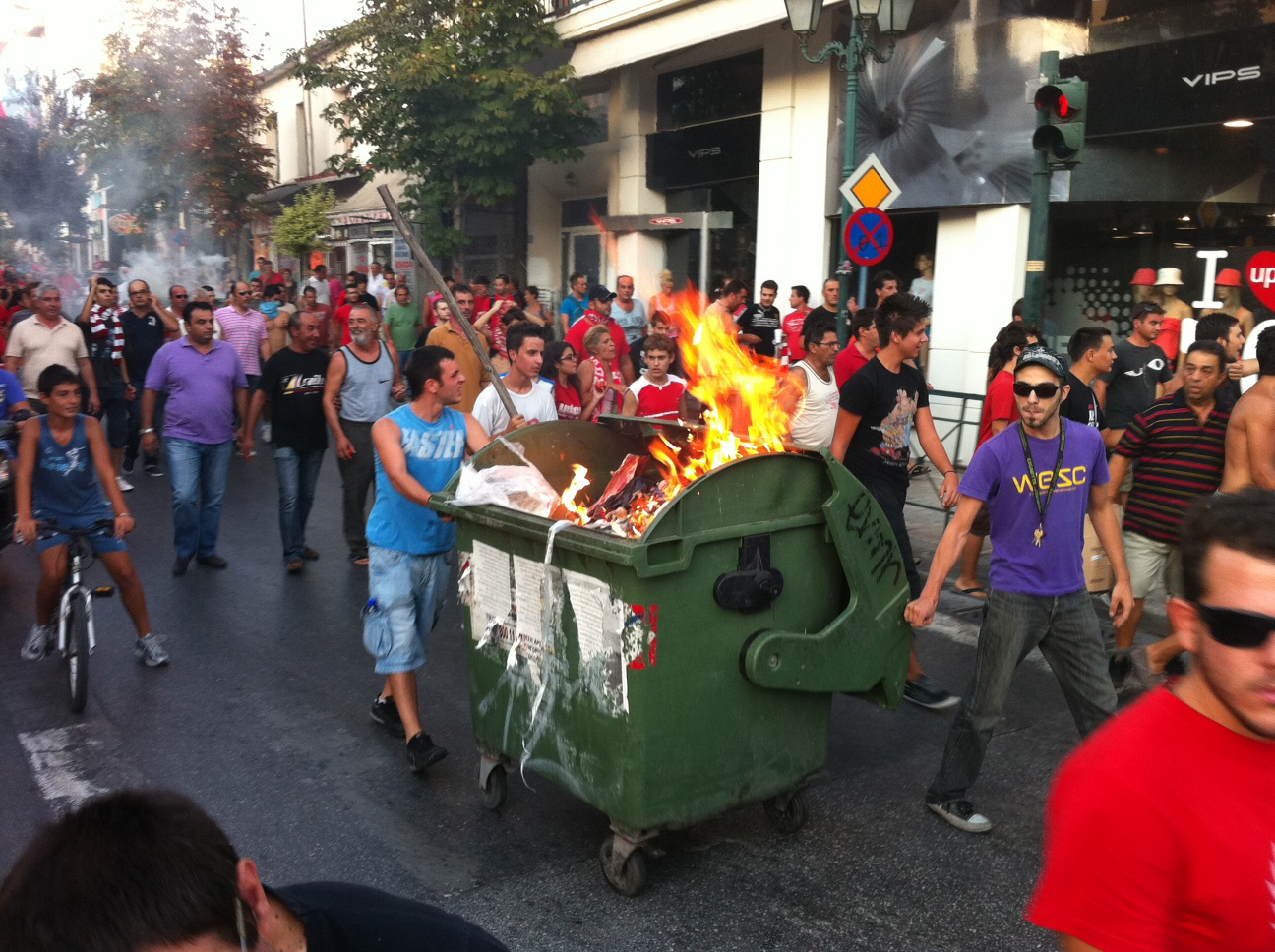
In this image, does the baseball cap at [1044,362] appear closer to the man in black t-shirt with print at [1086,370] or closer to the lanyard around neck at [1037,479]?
the lanyard around neck at [1037,479]

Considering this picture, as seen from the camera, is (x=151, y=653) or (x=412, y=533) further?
(x=151, y=653)

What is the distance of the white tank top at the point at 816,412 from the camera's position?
21.5 feet

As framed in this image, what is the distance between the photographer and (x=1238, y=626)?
5.55 ft

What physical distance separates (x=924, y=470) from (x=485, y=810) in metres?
3.96

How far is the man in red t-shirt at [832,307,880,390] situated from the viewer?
7.02m

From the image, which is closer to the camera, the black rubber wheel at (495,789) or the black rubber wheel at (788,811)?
the black rubber wheel at (788,811)

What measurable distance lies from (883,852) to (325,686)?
10.2 ft

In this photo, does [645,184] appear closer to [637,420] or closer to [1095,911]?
[637,420]

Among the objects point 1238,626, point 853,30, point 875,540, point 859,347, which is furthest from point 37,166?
point 1238,626

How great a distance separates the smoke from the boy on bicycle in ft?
104

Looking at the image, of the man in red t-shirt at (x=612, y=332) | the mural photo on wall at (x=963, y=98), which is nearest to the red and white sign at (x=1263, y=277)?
the mural photo on wall at (x=963, y=98)

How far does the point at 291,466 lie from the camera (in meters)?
8.42

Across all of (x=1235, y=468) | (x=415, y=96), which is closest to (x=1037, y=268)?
(x=1235, y=468)

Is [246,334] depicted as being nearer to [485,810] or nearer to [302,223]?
[485,810]
